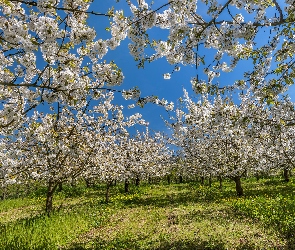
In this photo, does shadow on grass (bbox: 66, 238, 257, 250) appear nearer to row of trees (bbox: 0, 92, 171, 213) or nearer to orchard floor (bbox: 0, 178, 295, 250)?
orchard floor (bbox: 0, 178, 295, 250)

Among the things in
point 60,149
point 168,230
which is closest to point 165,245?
point 168,230

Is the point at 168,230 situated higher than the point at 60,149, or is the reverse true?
the point at 60,149

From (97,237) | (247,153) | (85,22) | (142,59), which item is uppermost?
(85,22)

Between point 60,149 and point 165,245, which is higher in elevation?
point 60,149

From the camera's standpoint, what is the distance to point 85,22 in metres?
5.32

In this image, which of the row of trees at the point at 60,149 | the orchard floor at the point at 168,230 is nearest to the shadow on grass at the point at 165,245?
the orchard floor at the point at 168,230

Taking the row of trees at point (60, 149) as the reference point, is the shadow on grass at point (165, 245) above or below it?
below

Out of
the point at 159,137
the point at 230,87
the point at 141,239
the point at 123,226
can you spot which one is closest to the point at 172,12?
the point at 230,87

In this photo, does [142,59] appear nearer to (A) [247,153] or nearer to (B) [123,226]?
(B) [123,226]

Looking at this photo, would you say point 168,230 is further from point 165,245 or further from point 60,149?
point 60,149

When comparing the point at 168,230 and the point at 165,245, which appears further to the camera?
the point at 168,230

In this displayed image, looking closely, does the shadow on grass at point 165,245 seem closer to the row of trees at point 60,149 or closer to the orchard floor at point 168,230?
the orchard floor at point 168,230

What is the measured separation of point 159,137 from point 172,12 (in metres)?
39.5

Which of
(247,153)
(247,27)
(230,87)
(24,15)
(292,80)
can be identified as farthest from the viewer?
(247,153)
